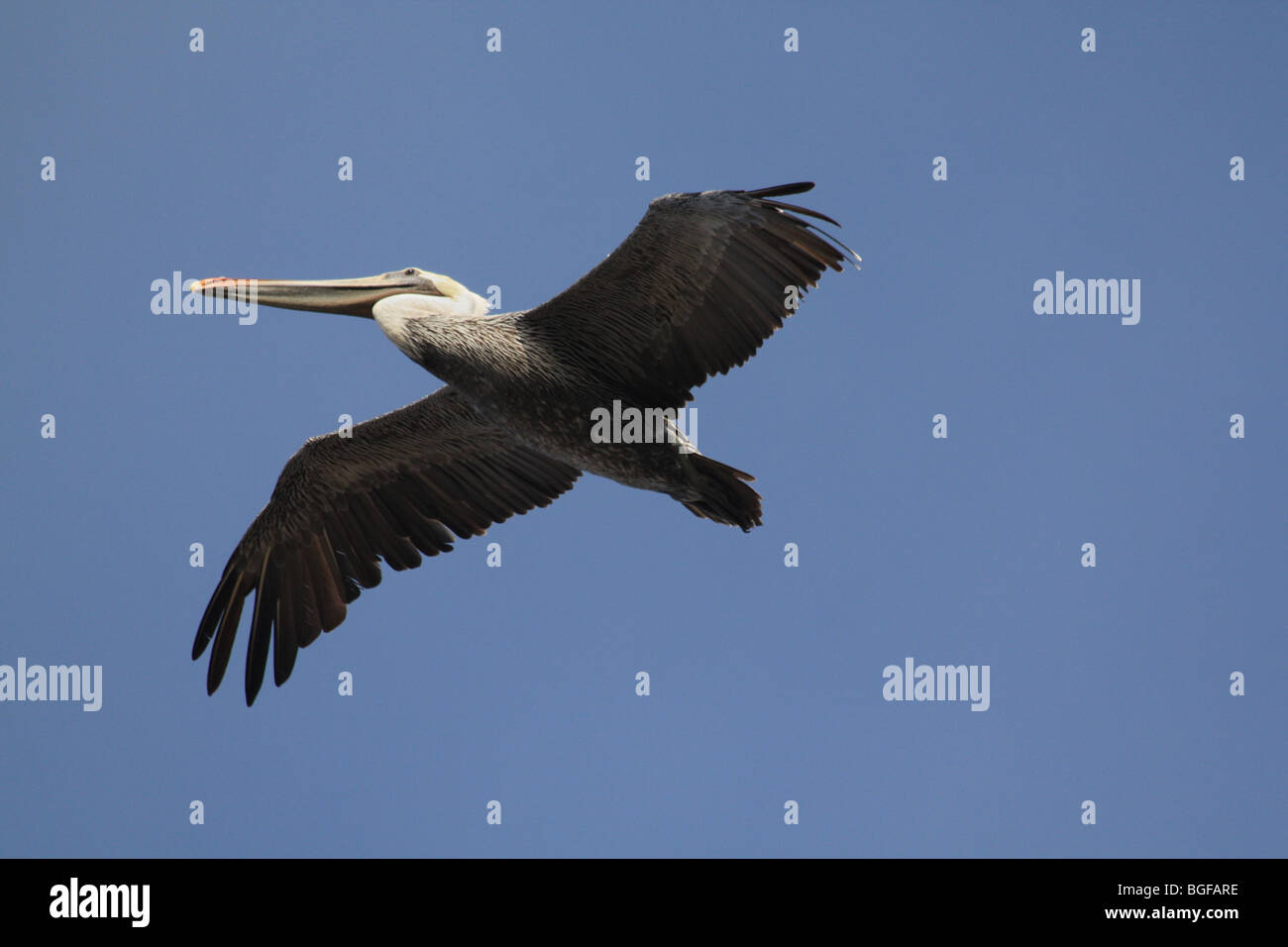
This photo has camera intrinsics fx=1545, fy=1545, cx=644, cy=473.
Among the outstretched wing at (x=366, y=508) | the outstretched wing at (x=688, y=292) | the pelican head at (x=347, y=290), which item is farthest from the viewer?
the outstretched wing at (x=366, y=508)

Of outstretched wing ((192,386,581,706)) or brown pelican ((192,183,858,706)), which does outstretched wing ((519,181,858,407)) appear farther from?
outstretched wing ((192,386,581,706))

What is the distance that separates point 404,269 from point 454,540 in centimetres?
264

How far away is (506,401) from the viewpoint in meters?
12.1

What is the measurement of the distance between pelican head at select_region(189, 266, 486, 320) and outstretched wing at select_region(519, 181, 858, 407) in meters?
1.33

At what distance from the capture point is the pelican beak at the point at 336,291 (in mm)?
13180

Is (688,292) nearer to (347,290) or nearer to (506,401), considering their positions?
(506,401)

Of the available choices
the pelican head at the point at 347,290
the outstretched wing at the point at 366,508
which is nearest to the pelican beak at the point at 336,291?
the pelican head at the point at 347,290

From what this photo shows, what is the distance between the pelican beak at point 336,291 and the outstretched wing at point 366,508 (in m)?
1.21

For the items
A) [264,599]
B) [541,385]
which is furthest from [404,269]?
[264,599]

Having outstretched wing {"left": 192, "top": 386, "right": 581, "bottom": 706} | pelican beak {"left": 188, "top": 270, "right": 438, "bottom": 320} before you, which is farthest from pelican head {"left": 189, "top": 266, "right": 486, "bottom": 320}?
outstretched wing {"left": 192, "top": 386, "right": 581, "bottom": 706}

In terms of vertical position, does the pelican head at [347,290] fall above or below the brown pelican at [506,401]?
above

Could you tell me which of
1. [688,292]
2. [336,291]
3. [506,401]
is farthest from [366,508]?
[688,292]

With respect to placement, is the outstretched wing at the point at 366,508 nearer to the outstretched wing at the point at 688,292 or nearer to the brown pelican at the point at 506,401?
the brown pelican at the point at 506,401

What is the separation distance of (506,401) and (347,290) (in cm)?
210
